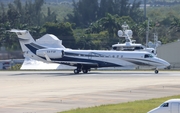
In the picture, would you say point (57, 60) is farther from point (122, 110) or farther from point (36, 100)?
point (122, 110)

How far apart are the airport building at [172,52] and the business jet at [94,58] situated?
18856 millimetres

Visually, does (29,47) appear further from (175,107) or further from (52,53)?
(175,107)

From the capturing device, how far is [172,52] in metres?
86.9

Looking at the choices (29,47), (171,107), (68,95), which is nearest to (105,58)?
(29,47)

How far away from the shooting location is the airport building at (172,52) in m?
85.8

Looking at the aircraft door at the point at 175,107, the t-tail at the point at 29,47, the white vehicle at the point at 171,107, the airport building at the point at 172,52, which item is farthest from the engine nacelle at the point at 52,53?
the aircraft door at the point at 175,107

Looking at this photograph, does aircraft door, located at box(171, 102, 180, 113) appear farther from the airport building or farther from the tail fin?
the airport building

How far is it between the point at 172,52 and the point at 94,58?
21928 mm

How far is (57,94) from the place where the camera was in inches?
1548

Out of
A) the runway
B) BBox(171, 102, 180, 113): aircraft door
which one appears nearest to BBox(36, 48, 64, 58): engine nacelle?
the runway

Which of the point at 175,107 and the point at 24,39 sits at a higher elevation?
the point at 24,39

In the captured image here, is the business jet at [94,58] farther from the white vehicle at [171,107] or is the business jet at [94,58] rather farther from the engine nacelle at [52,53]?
the white vehicle at [171,107]

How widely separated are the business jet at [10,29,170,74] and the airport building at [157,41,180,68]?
742 inches

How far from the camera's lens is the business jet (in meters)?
66.2
